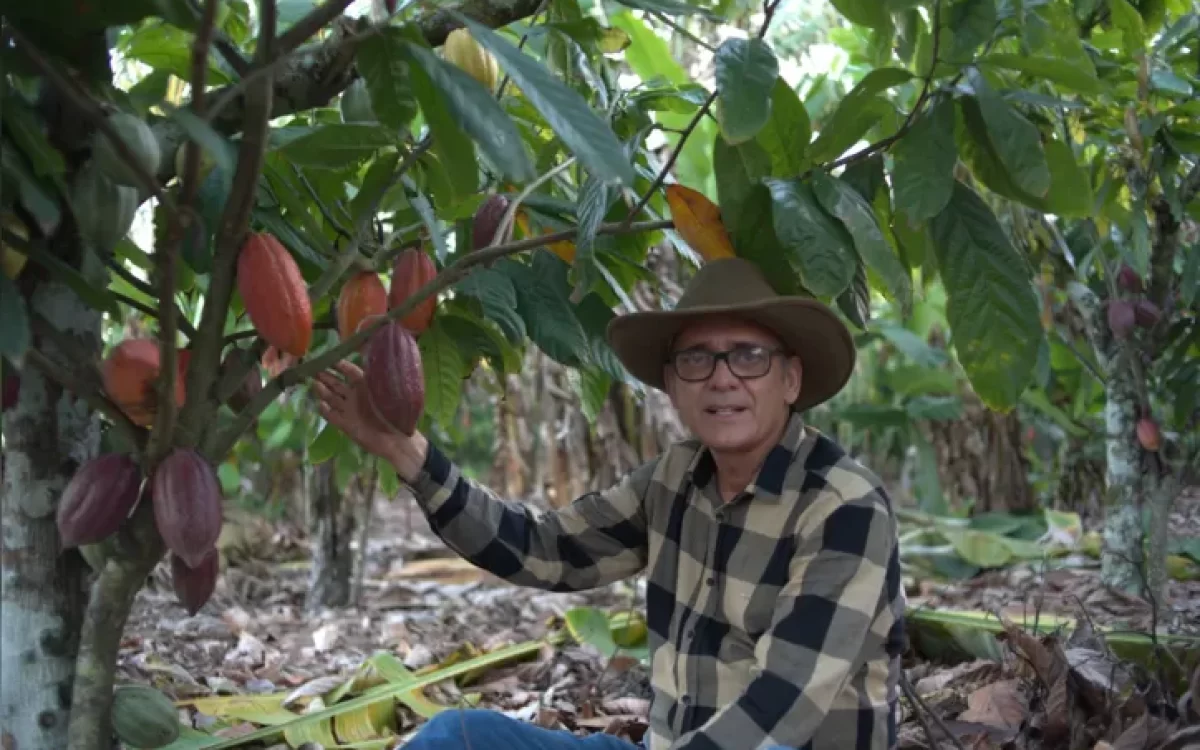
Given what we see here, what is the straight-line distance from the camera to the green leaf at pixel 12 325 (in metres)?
0.74

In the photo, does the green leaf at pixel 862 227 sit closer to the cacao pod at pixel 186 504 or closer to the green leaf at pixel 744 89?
the green leaf at pixel 744 89

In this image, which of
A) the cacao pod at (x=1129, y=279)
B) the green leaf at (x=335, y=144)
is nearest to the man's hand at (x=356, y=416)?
the green leaf at (x=335, y=144)

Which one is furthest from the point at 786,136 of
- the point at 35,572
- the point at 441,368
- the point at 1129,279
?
the point at 1129,279

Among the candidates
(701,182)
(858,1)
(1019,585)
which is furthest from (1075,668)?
(701,182)

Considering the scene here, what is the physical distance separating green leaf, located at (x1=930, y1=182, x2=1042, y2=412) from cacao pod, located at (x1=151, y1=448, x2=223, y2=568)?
662mm

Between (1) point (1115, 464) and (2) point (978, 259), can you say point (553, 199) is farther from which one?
(1) point (1115, 464)

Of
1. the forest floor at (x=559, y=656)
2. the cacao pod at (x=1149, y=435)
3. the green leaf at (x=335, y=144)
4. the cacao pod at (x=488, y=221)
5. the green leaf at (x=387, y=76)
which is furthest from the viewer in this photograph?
the cacao pod at (x=1149, y=435)

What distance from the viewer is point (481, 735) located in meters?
1.48

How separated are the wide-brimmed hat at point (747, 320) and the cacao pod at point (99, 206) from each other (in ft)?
1.97

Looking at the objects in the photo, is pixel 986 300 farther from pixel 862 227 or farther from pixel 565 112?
pixel 565 112

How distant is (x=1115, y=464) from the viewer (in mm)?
2924

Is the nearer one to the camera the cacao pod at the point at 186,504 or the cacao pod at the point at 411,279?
the cacao pod at the point at 186,504

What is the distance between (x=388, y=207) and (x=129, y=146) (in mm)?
633

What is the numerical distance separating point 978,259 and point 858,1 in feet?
0.87
